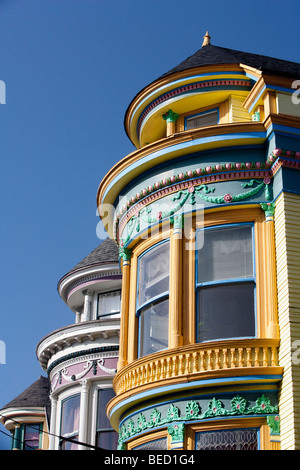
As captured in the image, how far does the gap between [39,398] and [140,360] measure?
19366mm

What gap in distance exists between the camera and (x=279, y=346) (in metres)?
15.1

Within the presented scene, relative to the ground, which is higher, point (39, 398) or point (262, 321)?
point (39, 398)

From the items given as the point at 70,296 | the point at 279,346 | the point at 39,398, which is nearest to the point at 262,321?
the point at 279,346

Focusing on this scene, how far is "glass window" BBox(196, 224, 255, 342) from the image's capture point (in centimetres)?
1574

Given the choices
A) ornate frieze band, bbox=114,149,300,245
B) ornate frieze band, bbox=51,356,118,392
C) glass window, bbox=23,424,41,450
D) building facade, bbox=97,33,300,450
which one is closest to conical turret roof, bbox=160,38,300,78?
building facade, bbox=97,33,300,450

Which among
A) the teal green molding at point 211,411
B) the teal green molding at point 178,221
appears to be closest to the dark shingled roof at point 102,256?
the teal green molding at point 178,221

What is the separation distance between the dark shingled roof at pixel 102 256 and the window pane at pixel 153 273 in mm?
10437

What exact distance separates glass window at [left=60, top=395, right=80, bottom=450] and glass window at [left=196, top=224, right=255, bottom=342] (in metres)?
10.4

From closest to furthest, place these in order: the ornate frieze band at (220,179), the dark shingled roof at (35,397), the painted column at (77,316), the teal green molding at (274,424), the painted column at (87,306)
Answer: the teal green molding at (274,424) < the ornate frieze band at (220,179) < the painted column at (87,306) < the painted column at (77,316) < the dark shingled roof at (35,397)

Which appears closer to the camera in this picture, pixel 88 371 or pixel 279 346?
pixel 279 346

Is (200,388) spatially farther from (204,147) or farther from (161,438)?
(204,147)

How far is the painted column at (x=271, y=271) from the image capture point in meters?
15.3

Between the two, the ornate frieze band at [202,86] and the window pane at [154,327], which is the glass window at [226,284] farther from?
the ornate frieze band at [202,86]

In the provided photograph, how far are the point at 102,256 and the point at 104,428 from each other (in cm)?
663
